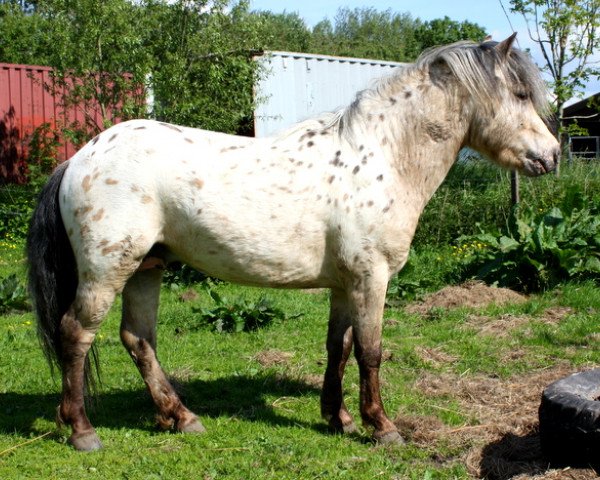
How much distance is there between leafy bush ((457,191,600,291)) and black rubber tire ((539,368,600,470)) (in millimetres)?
3931

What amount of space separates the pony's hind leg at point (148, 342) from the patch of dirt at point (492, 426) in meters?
1.37

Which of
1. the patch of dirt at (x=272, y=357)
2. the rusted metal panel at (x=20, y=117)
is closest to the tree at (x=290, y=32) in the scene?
the rusted metal panel at (x=20, y=117)

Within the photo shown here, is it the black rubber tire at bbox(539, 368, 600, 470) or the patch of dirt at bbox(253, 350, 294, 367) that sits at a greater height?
the black rubber tire at bbox(539, 368, 600, 470)

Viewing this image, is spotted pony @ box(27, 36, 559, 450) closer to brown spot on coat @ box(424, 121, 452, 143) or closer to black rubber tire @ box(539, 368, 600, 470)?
brown spot on coat @ box(424, 121, 452, 143)

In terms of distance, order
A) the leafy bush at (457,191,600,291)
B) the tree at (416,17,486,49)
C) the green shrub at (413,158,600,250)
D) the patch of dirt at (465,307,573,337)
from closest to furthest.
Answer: the patch of dirt at (465,307,573,337) → the leafy bush at (457,191,600,291) → the green shrub at (413,158,600,250) → the tree at (416,17,486,49)

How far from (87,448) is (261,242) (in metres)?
1.55

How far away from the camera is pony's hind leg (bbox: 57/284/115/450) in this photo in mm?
4352

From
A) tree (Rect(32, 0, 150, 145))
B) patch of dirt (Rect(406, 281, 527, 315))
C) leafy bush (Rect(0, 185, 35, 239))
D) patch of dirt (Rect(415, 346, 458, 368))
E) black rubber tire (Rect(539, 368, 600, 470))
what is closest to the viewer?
black rubber tire (Rect(539, 368, 600, 470))

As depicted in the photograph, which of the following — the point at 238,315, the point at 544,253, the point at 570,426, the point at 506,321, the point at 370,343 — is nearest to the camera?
the point at 570,426

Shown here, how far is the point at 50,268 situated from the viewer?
14.7 feet

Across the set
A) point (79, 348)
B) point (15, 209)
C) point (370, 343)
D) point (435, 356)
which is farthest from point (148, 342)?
point (15, 209)

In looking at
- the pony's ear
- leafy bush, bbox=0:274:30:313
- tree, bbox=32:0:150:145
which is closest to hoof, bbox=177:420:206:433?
the pony's ear

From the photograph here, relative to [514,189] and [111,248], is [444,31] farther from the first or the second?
[111,248]

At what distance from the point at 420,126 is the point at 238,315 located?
309cm
